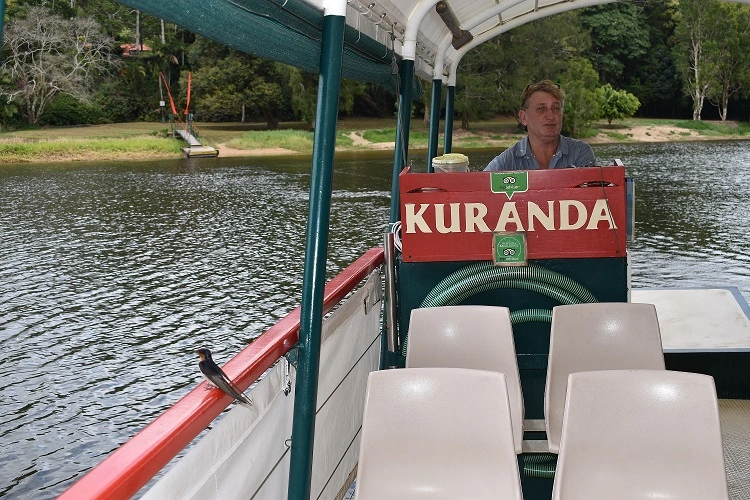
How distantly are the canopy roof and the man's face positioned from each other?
0.69m

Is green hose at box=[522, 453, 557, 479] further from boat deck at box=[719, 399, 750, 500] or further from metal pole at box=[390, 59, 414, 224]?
metal pole at box=[390, 59, 414, 224]

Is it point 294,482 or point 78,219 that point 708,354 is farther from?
point 78,219

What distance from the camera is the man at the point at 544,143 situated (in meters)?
4.31

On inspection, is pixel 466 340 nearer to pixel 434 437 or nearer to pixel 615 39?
pixel 434 437

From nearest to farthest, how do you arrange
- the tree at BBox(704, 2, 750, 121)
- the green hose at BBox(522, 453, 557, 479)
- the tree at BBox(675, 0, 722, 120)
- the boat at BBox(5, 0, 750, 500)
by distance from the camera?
the boat at BBox(5, 0, 750, 500), the green hose at BBox(522, 453, 557, 479), the tree at BBox(675, 0, 722, 120), the tree at BBox(704, 2, 750, 121)

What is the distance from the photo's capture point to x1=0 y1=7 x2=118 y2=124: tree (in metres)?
40.9

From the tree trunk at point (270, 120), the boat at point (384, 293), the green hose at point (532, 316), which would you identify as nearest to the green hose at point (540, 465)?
the boat at point (384, 293)

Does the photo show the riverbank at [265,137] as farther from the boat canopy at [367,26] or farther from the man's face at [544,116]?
the man's face at [544,116]

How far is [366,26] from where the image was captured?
3.81m

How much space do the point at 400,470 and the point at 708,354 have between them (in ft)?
9.04

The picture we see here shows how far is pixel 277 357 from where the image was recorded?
2523mm

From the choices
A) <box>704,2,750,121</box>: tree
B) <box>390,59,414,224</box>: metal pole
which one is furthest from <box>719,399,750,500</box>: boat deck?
<box>704,2,750,121</box>: tree

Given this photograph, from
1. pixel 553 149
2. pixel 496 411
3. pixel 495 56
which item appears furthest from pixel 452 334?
pixel 495 56

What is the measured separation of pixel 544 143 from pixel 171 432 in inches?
117
